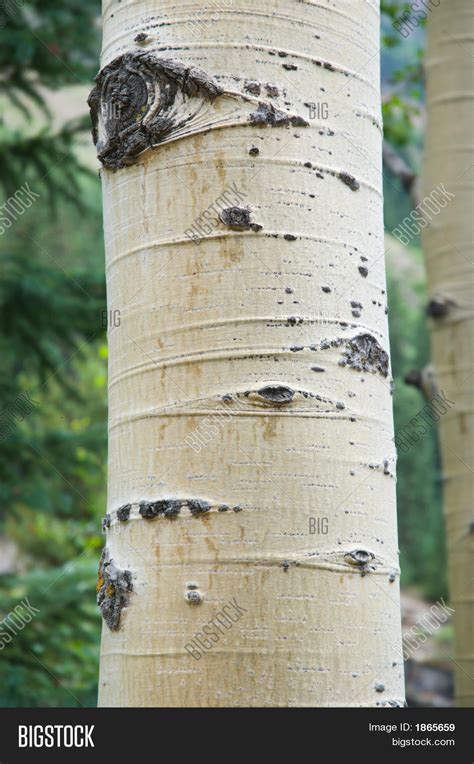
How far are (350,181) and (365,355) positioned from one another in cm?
26

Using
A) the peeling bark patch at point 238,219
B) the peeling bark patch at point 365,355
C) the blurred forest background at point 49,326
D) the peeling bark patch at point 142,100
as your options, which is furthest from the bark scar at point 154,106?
the blurred forest background at point 49,326

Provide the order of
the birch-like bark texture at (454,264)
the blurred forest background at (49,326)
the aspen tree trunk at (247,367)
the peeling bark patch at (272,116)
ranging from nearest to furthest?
the aspen tree trunk at (247,367)
the peeling bark patch at (272,116)
the birch-like bark texture at (454,264)
the blurred forest background at (49,326)

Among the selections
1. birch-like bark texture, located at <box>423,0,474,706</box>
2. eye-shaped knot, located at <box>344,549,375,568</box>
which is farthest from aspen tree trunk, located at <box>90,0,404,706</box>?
birch-like bark texture, located at <box>423,0,474,706</box>

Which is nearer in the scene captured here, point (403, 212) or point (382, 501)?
point (382, 501)

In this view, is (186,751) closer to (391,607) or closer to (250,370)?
(391,607)

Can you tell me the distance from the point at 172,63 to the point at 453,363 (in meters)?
2.45

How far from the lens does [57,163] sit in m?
5.07

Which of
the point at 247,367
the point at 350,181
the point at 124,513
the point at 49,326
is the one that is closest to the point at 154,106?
the point at 350,181

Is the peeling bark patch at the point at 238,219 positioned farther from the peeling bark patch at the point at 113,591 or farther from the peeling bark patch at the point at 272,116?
the peeling bark patch at the point at 113,591

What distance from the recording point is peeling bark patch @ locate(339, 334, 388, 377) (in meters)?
1.11

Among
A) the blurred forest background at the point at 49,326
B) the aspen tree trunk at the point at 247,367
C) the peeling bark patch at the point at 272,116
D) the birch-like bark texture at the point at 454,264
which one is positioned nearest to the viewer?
the aspen tree trunk at the point at 247,367

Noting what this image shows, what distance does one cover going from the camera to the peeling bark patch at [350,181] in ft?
3.76

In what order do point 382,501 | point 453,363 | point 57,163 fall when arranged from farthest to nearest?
point 57,163 < point 453,363 < point 382,501

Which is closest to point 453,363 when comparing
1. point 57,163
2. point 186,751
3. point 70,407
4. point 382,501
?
point 382,501
